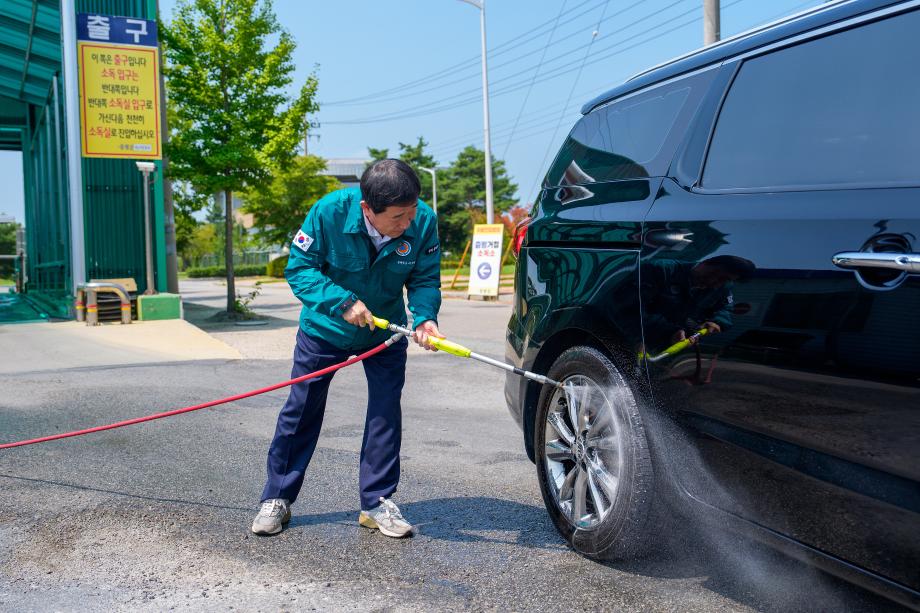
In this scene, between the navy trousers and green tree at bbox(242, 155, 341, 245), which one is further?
green tree at bbox(242, 155, 341, 245)

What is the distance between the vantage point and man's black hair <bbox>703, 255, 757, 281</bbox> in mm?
2445

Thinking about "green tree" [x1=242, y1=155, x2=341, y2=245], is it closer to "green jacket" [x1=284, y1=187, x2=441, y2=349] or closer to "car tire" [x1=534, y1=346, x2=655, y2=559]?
"green jacket" [x1=284, y1=187, x2=441, y2=349]

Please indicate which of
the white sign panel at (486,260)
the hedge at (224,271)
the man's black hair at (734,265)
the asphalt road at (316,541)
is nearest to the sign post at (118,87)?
the asphalt road at (316,541)

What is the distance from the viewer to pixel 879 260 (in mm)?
2029

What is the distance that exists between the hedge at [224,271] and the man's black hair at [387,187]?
53.1 m

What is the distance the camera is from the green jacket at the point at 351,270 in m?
3.46

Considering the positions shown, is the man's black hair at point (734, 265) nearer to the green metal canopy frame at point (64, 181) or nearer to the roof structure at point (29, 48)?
the green metal canopy frame at point (64, 181)

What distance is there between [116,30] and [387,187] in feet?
38.4

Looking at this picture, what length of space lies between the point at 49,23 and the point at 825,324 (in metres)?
16.4

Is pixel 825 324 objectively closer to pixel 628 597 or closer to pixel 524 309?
pixel 628 597

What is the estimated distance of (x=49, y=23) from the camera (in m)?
15.3

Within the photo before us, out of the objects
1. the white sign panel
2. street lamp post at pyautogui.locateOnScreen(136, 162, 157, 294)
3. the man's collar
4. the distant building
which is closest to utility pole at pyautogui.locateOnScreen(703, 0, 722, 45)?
street lamp post at pyautogui.locateOnScreen(136, 162, 157, 294)

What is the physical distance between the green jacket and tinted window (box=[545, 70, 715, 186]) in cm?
69

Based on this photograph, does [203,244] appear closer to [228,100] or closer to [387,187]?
[228,100]
